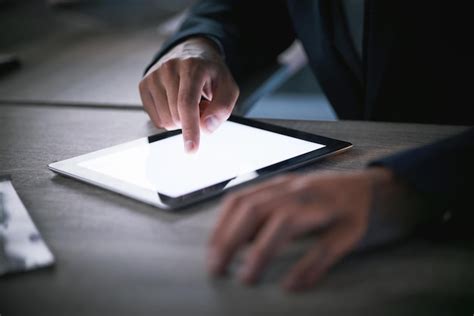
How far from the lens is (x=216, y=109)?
3.02 ft

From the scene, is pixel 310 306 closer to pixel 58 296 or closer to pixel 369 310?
pixel 369 310

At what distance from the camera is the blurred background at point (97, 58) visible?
1.27m

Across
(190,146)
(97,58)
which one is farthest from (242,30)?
(190,146)

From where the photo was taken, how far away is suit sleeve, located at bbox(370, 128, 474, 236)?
1.86ft

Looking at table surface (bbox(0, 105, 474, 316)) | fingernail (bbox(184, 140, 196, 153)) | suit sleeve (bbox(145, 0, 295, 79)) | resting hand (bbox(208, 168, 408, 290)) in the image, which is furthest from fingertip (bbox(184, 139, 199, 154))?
suit sleeve (bbox(145, 0, 295, 79))

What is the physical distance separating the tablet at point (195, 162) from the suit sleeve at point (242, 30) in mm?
359

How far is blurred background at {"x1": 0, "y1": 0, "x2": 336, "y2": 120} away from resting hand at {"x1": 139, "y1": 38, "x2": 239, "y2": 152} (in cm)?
14

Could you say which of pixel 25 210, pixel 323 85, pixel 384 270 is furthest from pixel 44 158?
pixel 323 85

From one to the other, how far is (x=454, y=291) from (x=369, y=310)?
82 mm

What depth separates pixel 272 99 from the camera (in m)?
3.11

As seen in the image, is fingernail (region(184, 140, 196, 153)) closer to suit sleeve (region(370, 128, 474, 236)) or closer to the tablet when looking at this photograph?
the tablet

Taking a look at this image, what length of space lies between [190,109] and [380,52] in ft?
1.62

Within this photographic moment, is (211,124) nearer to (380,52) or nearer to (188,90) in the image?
(188,90)

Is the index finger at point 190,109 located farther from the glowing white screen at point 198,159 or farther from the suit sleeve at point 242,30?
the suit sleeve at point 242,30
